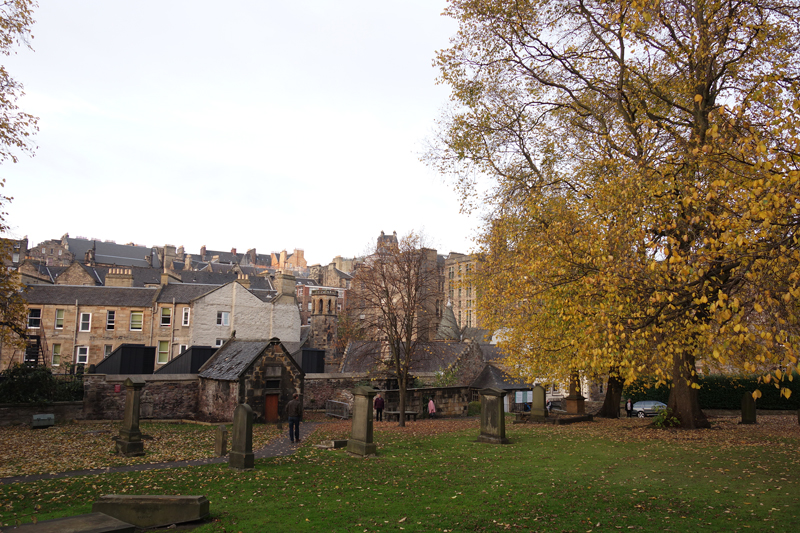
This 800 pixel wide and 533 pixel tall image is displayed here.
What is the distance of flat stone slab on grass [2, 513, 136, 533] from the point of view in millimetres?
6561

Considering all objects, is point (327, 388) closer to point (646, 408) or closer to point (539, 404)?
point (539, 404)

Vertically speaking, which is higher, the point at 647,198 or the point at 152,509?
the point at 647,198

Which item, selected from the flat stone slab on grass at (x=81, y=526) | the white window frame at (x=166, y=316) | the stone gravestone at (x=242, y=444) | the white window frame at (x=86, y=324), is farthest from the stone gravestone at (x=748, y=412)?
the white window frame at (x=86, y=324)

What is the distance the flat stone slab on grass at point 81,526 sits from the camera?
21.5ft

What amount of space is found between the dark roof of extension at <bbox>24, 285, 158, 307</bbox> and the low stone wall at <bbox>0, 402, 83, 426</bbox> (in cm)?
1949

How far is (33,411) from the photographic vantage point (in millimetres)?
25531

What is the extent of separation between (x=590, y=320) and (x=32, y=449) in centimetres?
1869

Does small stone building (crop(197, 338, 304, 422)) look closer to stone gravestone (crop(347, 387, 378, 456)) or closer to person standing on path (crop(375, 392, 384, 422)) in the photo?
person standing on path (crop(375, 392, 384, 422))

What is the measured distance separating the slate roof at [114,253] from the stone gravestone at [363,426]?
282 ft

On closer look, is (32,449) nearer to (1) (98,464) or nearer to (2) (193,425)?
(1) (98,464)

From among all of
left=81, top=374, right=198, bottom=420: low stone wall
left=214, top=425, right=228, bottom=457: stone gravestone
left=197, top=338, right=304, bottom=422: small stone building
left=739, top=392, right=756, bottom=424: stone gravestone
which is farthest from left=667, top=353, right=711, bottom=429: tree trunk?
left=81, top=374, right=198, bottom=420: low stone wall

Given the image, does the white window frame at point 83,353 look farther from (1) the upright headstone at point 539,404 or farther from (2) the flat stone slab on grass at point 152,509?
(2) the flat stone slab on grass at point 152,509

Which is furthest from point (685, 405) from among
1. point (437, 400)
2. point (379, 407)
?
point (437, 400)

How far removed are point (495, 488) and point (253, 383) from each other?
2030 centimetres
